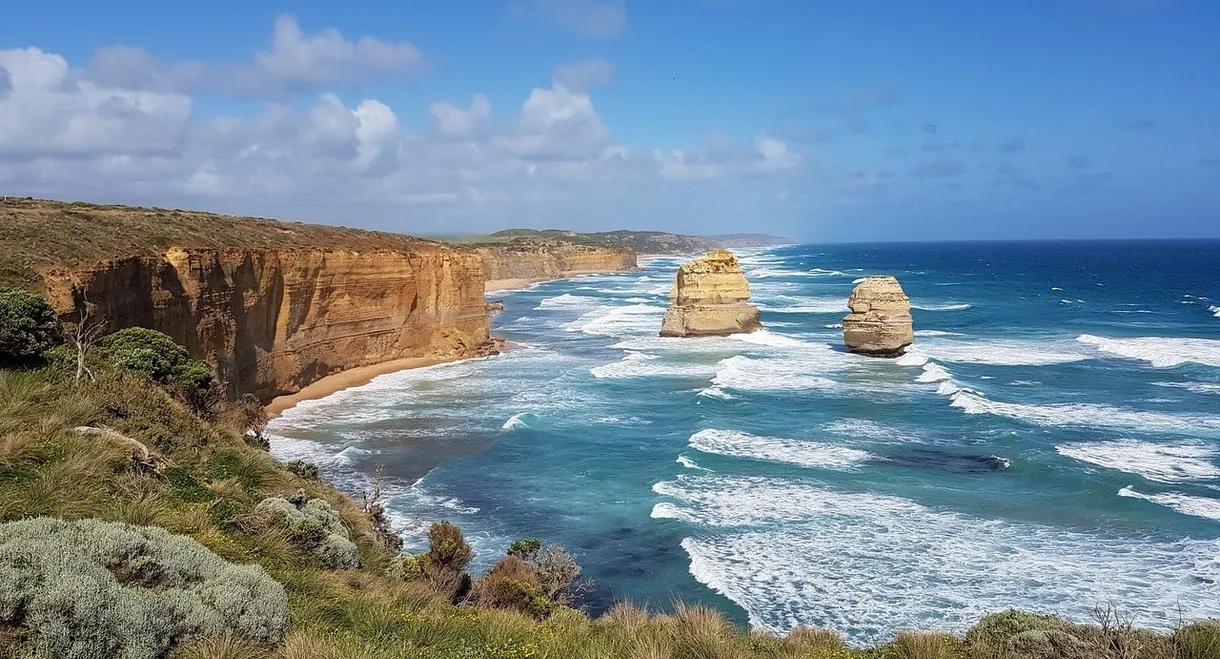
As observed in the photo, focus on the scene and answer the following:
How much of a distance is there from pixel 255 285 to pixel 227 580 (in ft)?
85.8

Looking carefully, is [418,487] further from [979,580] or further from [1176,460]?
[1176,460]

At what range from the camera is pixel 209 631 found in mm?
6047

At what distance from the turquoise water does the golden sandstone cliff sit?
9.76ft

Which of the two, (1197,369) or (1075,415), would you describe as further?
(1197,369)

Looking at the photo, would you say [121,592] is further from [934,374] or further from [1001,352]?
[1001,352]

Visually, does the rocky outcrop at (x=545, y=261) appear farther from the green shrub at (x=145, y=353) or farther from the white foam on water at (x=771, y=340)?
the green shrub at (x=145, y=353)

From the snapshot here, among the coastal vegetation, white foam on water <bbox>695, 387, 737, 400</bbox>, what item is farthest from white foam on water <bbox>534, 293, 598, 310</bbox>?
the coastal vegetation

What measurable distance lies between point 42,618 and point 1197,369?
4378 centimetres

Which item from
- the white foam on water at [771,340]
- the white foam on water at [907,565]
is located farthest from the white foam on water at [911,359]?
the white foam on water at [907,565]

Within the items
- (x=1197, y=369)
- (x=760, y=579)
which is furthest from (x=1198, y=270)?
(x=760, y=579)

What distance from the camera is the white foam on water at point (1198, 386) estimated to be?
3168 centimetres

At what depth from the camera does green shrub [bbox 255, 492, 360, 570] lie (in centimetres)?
955

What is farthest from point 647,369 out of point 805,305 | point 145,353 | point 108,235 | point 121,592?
point 805,305

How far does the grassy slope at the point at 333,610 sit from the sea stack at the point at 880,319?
33.5 meters
